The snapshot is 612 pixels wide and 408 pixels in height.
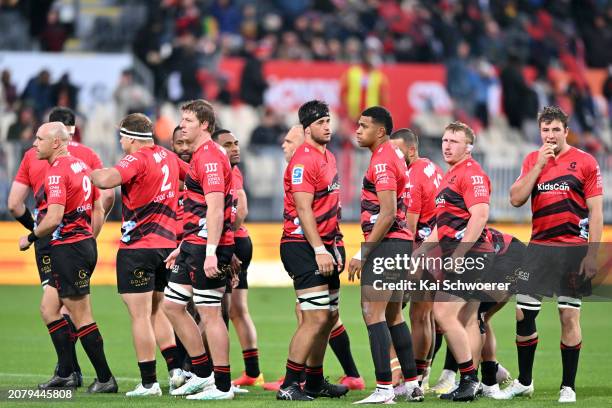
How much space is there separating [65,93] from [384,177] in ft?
51.6

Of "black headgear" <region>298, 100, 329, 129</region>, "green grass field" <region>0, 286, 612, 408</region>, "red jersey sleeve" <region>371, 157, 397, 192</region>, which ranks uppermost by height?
"black headgear" <region>298, 100, 329, 129</region>

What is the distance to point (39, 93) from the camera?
23.7m

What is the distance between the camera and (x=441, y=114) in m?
25.5

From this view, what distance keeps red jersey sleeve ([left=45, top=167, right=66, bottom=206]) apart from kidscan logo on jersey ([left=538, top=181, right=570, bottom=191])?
166 inches

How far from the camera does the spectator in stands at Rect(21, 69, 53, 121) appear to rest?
23.5 meters

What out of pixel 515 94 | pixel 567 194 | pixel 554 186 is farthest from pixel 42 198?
pixel 515 94

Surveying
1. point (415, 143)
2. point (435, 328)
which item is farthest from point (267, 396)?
point (415, 143)

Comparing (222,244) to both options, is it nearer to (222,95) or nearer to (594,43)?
(222,95)

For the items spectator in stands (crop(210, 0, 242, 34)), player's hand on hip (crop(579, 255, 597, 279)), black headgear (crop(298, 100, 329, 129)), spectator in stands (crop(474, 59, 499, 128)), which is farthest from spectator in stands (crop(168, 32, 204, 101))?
player's hand on hip (crop(579, 255, 597, 279))

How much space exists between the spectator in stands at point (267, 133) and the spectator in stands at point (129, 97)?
7.66ft

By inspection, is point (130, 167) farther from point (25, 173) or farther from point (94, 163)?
point (25, 173)

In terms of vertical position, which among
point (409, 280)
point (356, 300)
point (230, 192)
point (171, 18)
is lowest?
point (356, 300)

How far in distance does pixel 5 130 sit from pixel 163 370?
12.0 m

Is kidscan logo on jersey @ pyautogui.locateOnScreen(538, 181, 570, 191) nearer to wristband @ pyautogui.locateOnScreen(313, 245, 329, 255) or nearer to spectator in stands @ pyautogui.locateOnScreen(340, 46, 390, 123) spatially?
wristband @ pyautogui.locateOnScreen(313, 245, 329, 255)
